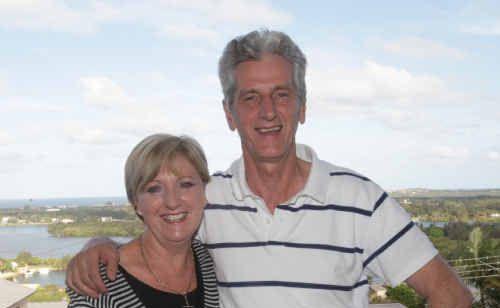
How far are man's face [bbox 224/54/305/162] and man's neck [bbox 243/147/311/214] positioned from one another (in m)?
0.04

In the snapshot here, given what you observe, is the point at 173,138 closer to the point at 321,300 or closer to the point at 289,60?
the point at 289,60

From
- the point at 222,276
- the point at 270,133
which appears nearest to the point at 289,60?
the point at 270,133

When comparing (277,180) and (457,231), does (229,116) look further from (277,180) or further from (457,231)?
(457,231)

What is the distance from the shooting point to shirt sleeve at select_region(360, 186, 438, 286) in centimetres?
178

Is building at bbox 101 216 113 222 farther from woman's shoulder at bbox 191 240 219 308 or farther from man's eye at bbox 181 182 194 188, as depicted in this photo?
man's eye at bbox 181 182 194 188

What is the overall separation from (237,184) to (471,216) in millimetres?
52009

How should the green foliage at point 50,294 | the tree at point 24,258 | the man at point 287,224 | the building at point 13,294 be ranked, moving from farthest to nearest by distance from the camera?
the tree at point 24,258
the green foliage at point 50,294
the building at point 13,294
the man at point 287,224

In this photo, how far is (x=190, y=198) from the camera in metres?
1.88

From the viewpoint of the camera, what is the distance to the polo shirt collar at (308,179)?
1.86 metres

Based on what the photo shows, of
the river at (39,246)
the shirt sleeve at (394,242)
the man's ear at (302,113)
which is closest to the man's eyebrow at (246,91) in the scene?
the man's ear at (302,113)

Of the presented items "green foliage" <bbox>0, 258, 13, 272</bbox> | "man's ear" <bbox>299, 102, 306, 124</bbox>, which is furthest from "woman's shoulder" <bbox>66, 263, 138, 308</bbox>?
"green foliage" <bbox>0, 258, 13, 272</bbox>

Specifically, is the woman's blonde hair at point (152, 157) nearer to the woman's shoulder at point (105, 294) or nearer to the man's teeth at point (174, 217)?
the man's teeth at point (174, 217)

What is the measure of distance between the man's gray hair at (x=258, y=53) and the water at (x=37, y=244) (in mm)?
32362

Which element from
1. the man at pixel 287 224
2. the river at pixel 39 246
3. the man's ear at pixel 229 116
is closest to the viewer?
the man at pixel 287 224
